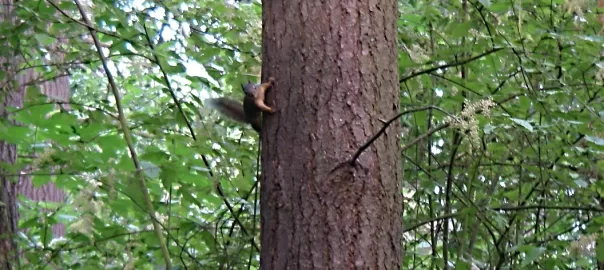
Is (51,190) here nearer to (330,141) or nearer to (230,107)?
(230,107)

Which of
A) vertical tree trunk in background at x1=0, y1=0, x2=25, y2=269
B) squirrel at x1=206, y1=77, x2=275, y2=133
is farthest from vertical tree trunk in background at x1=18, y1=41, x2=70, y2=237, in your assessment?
squirrel at x1=206, y1=77, x2=275, y2=133

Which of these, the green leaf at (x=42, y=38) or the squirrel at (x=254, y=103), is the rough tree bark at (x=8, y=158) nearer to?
the green leaf at (x=42, y=38)

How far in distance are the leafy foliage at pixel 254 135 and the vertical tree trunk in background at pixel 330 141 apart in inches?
26.4

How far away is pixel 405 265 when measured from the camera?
2.77 meters

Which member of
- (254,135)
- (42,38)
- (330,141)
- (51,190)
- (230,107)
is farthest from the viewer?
(51,190)

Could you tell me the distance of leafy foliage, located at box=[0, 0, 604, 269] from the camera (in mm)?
2365

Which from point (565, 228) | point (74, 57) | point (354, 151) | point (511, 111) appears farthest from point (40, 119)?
point (565, 228)

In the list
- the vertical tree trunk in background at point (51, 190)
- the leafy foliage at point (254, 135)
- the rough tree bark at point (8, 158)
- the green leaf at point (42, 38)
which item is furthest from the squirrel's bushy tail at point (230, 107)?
the vertical tree trunk in background at point (51, 190)

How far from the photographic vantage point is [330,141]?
1549mm

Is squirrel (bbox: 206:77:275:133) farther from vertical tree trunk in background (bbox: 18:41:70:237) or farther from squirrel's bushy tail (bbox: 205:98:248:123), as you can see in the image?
vertical tree trunk in background (bbox: 18:41:70:237)

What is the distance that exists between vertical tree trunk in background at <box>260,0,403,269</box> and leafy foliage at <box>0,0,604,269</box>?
670 mm

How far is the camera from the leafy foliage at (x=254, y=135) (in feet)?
7.76

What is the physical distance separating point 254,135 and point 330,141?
1.26 m

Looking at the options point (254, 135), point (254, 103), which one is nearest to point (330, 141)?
point (254, 103)
